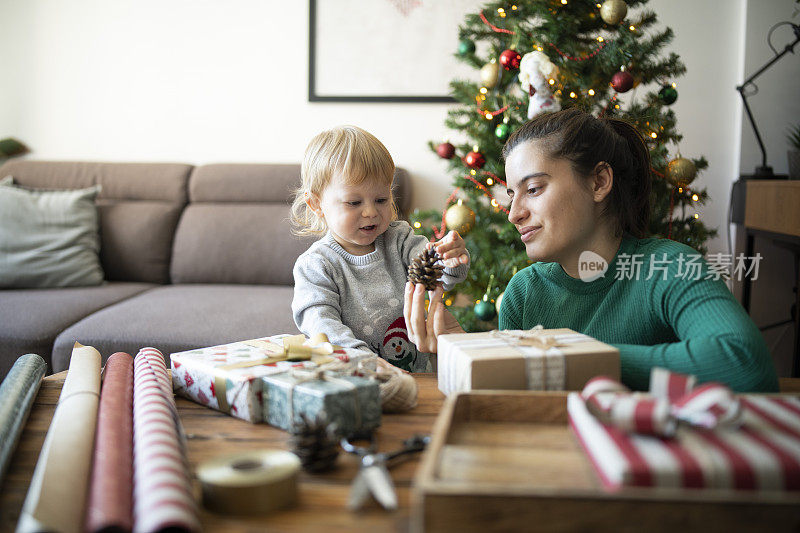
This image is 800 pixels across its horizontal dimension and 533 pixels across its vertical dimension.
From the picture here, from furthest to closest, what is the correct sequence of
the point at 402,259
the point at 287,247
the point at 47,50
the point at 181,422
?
the point at 47,50
the point at 287,247
the point at 402,259
the point at 181,422

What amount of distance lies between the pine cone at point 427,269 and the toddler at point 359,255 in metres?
0.24

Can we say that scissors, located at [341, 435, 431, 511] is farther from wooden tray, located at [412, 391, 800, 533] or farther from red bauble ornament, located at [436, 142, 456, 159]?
red bauble ornament, located at [436, 142, 456, 159]

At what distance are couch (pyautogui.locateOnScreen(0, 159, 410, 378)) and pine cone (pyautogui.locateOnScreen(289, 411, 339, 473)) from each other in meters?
1.44

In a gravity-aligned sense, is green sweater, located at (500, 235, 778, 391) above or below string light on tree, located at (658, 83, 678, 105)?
below

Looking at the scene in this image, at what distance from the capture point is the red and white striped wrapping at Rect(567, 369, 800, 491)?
52 centimetres

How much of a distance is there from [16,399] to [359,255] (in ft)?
2.57

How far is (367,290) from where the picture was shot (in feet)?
4.71

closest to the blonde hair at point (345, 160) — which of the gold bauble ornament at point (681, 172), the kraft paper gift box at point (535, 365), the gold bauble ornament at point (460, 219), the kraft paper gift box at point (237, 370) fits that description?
the kraft paper gift box at point (237, 370)

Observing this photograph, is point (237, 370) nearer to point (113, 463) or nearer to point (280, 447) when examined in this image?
point (280, 447)

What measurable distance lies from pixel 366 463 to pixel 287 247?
7.09 feet

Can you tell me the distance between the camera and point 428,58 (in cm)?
310

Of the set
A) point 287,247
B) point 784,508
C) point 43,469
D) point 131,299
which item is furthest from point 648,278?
point 131,299

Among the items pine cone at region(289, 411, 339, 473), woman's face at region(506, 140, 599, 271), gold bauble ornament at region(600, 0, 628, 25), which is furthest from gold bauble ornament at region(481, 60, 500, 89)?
pine cone at region(289, 411, 339, 473)

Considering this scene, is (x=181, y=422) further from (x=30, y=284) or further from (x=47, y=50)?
(x=47, y=50)
